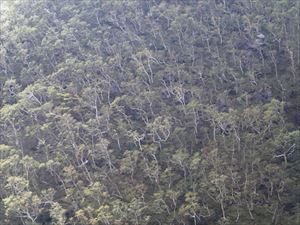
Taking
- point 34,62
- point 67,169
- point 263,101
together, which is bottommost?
point 263,101

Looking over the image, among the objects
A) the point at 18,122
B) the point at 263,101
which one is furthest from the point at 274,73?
the point at 18,122

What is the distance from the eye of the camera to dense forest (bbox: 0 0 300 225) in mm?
32625

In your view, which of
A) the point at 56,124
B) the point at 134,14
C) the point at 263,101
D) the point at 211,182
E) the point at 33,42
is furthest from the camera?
the point at 134,14

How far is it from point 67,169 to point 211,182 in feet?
32.1

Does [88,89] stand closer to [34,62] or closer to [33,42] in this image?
[34,62]

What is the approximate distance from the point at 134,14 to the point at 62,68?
12972 mm

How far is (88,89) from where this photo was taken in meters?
39.7

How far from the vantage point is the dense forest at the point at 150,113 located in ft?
107

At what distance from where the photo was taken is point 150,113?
40750 millimetres

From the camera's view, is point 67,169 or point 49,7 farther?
point 49,7

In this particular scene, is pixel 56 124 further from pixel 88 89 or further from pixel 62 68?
pixel 62 68

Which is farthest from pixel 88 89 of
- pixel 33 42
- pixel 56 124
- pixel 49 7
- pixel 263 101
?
pixel 49 7

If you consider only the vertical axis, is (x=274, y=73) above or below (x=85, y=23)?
below

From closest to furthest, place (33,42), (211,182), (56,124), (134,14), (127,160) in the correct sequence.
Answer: (211,182), (127,160), (56,124), (33,42), (134,14)
